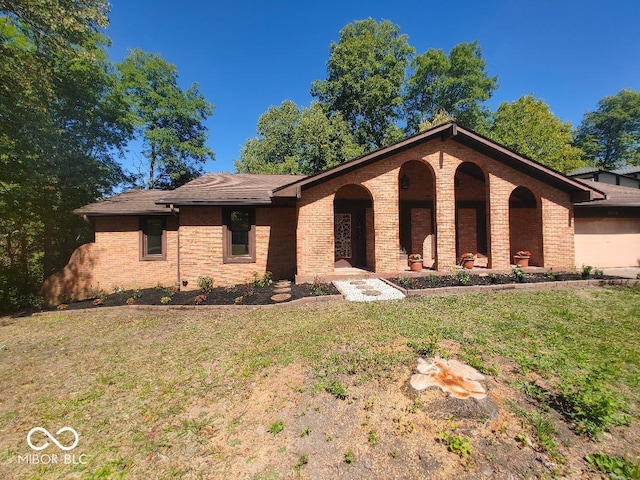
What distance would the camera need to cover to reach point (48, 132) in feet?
43.0

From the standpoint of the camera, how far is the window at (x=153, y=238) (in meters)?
11.4

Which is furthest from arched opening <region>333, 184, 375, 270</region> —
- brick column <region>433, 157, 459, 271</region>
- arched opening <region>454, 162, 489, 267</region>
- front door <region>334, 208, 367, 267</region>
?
arched opening <region>454, 162, 489, 267</region>

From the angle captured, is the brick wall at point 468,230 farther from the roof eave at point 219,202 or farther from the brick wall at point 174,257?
the roof eave at point 219,202

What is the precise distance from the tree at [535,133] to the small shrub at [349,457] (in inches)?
1282

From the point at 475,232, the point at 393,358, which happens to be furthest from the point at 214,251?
the point at 475,232

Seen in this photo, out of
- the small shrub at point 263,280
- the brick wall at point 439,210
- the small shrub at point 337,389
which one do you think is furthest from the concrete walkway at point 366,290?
the small shrub at point 337,389

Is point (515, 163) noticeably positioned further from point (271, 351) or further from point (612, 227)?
point (271, 351)

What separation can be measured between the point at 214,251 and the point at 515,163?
12.9m

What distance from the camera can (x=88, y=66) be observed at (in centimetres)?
1595

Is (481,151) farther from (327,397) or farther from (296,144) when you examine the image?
(296,144)

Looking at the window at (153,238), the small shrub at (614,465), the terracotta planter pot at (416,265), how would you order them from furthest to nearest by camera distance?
the window at (153,238) → the terracotta planter pot at (416,265) → the small shrub at (614,465)

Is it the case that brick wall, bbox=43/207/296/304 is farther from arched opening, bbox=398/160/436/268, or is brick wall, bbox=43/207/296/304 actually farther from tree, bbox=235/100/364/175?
tree, bbox=235/100/364/175

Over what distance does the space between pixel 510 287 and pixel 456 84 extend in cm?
3110

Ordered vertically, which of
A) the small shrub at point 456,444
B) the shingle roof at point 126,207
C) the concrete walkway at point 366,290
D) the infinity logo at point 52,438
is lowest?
the infinity logo at point 52,438
